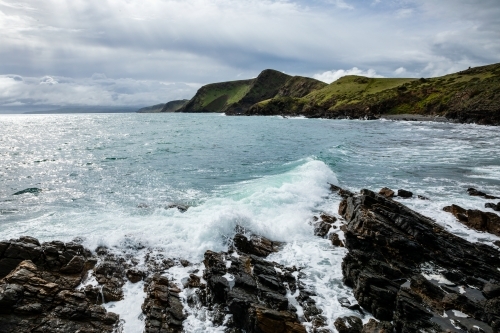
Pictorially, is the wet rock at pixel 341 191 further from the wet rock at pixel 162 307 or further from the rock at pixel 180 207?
the wet rock at pixel 162 307

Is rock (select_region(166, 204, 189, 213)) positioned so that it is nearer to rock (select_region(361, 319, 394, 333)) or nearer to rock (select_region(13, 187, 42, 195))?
rock (select_region(361, 319, 394, 333))

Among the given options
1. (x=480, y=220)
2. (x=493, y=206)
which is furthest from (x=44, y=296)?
(x=493, y=206)

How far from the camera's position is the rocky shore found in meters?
10.7

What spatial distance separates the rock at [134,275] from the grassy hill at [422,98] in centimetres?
10238

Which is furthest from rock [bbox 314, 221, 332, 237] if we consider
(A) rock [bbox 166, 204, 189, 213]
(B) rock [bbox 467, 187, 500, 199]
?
(B) rock [bbox 467, 187, 500, 199]

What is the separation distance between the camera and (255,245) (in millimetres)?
16906

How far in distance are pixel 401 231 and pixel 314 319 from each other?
7.94m

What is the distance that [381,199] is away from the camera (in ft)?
63.0

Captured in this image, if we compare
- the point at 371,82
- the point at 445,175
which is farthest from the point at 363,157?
the point at 371,82

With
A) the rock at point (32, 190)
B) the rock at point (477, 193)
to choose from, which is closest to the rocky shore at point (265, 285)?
the rock at point (477, 193)

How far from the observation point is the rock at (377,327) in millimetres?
10398

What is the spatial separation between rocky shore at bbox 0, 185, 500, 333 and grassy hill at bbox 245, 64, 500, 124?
91858 mm

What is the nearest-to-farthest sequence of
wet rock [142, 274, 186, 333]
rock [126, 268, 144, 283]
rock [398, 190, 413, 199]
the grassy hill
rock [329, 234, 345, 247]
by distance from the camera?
wet rock [142, 274, 186, 333] < rock [126, 268, 144, 283] < rock [329, 234, 345, 247] < rock [398, 190, 413, 199] < the grassy hill

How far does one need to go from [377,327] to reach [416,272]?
15.7 ft
